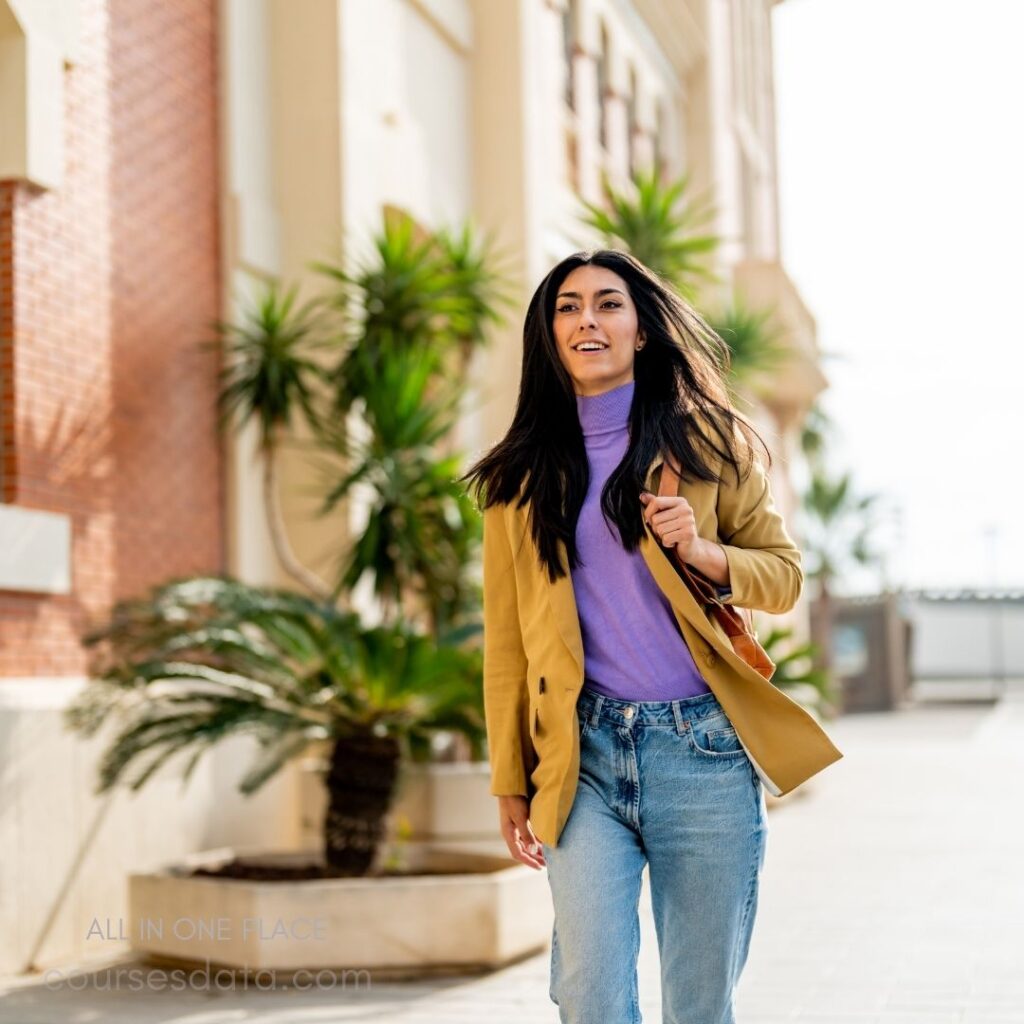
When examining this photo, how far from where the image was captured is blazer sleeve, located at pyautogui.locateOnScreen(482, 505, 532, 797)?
343 centimetres

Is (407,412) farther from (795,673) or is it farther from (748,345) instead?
(748,345)

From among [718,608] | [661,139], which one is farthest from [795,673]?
[661,139]

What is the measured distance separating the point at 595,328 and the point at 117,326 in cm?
584

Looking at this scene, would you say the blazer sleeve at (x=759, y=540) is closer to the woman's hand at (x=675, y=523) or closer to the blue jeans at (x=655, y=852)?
the woman's hand at (x=675, y=523)

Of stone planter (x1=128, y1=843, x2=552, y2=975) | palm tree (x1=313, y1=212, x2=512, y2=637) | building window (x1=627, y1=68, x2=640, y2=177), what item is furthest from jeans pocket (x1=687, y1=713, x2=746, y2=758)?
building window (x1=627, y1=68, x2=640, y2=177)

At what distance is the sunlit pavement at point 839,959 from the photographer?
6148mm

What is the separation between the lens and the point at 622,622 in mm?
3312

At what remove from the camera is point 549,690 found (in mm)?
3301

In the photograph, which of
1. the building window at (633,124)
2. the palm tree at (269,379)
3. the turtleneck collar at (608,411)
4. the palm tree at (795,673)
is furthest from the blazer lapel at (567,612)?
the building window at (633,124)

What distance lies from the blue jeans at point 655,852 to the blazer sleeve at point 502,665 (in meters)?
0.19

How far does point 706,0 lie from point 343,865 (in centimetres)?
1724

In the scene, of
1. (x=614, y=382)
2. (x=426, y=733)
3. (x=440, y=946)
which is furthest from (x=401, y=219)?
(x=614, y=382)

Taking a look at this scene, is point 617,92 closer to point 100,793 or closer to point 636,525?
point 100,793

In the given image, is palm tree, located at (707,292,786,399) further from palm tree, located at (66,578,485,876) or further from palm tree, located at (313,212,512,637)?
palm tree, located at (66,578,485,876)
